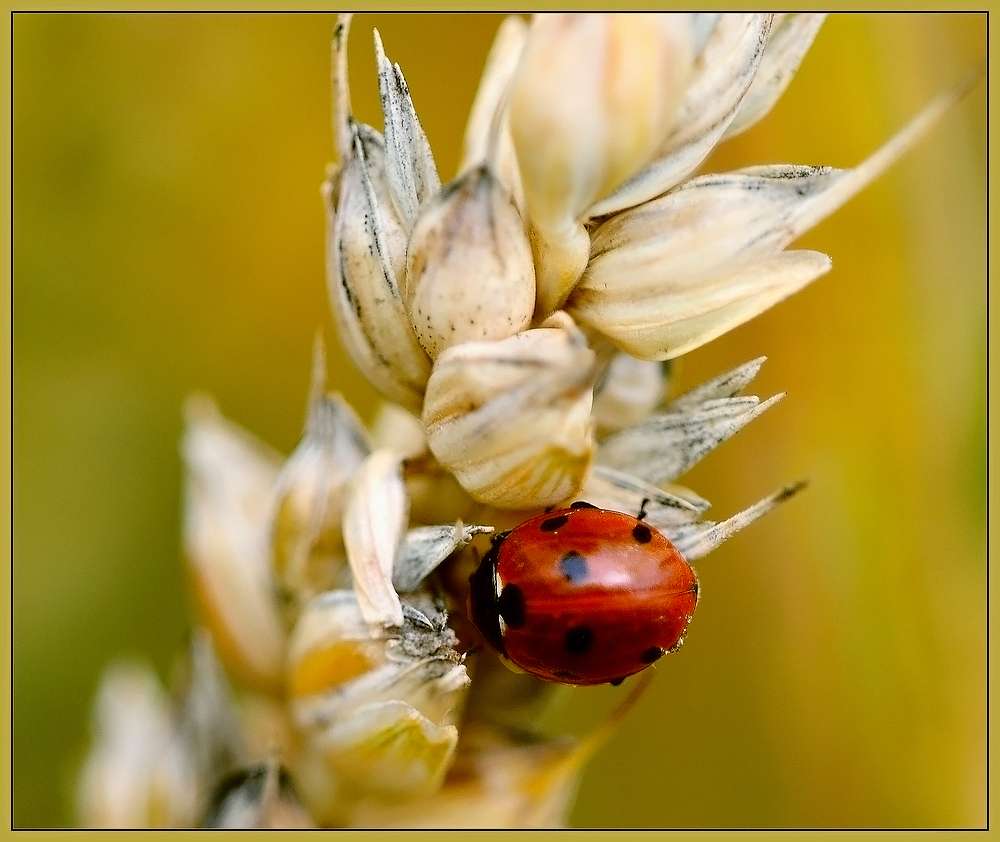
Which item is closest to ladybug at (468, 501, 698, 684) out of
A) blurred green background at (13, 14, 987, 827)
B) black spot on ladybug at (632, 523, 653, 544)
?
black spot on ladybug at (632, 523, 653, 544)

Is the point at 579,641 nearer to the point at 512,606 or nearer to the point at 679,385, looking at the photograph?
the point at 512,606

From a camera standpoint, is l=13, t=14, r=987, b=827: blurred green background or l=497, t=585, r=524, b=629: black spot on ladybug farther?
l=13, t=14, r=987, b=827: blurred green background

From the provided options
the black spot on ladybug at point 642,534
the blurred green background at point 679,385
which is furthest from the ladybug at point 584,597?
the blurred green background at point 679,385

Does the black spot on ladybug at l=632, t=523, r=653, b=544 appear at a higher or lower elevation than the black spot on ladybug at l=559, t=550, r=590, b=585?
higher

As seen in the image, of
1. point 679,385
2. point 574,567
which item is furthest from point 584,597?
point 679,385

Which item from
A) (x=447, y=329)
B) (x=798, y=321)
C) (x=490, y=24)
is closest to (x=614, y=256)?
(x=447, y=329)

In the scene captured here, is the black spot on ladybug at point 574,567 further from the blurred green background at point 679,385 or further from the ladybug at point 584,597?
the blurred green background at point 679,385

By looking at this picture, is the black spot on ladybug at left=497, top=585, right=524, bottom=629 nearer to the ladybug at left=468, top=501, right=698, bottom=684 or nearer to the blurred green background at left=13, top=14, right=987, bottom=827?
the ladybug at left=468, top=501, right=698, bottom=684
